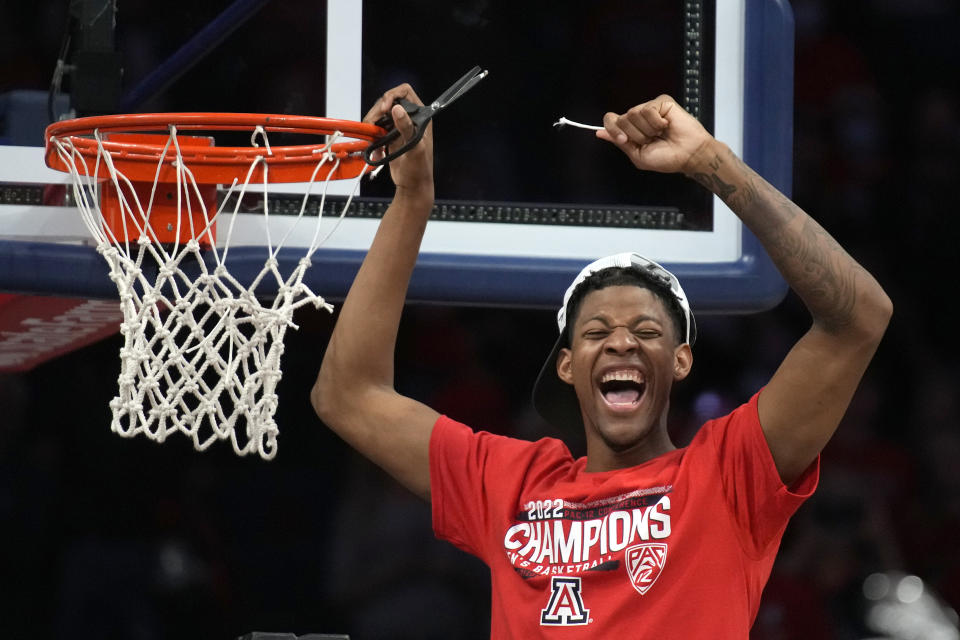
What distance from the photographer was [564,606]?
6.87 ft

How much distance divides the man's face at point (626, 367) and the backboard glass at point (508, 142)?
0.60 meters

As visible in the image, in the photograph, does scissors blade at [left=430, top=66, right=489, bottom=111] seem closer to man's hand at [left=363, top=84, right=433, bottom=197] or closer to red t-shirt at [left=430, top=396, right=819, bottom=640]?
man's hand at [left=363, top=84, right=433, bottom=197]

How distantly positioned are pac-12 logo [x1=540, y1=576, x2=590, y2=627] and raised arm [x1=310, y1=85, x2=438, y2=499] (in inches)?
18.0

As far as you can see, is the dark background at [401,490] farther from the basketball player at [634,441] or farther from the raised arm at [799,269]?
the raised arm at [799,269]

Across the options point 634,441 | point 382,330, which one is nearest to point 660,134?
point 634,441

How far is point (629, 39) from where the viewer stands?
12.1 ft

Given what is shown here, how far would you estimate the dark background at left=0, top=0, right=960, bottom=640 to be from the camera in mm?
4598

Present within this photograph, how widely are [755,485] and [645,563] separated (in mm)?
217

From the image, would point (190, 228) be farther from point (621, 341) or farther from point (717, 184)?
point (717, 184)

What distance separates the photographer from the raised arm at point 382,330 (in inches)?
98.0

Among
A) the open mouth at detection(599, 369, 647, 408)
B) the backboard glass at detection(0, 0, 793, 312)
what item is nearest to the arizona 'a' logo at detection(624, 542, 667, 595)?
the open mouth at detection(599, 369, 647, 408)

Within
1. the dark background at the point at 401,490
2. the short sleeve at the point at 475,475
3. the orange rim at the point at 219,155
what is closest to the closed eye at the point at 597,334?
the short sleeve at the point at 475,475

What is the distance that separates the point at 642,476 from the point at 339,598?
104 inches

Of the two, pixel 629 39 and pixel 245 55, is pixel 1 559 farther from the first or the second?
pixel 629 39
